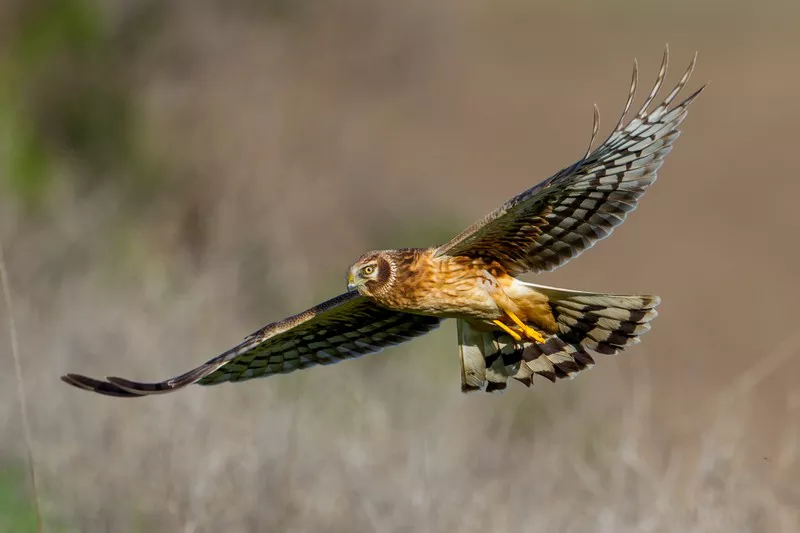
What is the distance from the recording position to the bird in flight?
5.71 m

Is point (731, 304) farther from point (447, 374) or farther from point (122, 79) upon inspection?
point (122, 79)

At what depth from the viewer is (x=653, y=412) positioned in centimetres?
857

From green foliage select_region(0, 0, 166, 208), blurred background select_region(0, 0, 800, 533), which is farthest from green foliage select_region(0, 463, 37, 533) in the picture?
green foliage select_region(0, 0, 166, 208)

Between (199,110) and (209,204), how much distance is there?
1.82 metres

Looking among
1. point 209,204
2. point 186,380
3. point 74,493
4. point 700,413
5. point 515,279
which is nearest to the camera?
point 186,380

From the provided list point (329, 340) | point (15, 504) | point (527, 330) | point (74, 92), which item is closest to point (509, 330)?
point (527, 330)

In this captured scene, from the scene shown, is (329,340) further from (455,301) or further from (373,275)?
(455,301)

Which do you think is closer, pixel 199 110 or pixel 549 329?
pixel 549 329

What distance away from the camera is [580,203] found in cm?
601

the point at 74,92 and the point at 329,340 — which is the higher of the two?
the point at 74,92

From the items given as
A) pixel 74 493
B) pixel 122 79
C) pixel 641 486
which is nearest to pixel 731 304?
pixel 122 79

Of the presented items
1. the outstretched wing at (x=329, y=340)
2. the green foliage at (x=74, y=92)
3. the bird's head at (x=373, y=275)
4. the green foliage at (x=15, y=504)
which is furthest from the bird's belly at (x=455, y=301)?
the green foliage at (x=74, y=92)

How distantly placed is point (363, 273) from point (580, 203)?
3.57 ft

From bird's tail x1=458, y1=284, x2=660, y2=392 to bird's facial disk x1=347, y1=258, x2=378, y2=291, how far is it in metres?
0.82
